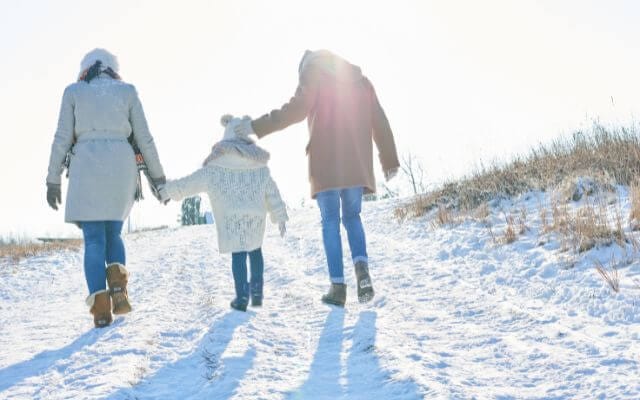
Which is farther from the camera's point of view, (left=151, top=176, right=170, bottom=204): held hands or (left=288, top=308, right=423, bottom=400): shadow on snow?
(left=151, top=176, right=170, bottom=204): held hands

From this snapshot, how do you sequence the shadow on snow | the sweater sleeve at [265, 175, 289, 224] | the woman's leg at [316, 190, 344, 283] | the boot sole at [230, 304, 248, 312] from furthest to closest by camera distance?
the sweater sleeve at [265, 175, 289, 224] < the woman's leg at [316, 190, 344, 283] < the boot sole at [230, 304, 248, 312] < the shadow on snow

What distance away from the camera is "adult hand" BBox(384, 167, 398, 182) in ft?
16.3

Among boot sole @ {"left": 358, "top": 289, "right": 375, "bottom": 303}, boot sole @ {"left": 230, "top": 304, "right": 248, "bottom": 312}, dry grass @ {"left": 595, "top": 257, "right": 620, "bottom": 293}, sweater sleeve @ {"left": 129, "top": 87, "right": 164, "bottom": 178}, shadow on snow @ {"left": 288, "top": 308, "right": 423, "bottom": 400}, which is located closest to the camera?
shadow on snow @ {"left": 288, "top": 308, "right": 423, "bottom": 400}

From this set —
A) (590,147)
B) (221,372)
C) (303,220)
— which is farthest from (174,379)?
(303,220)

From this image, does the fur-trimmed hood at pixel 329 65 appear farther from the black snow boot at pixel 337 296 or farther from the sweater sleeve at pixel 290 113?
the black snow boot at pixel 337 296

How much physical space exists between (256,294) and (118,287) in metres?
1.05

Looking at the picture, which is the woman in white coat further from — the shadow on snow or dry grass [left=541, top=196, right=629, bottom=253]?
dry grass [left=541, top=196, right=629, bottom=253]

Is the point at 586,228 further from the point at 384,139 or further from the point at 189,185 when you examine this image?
the point at 189,185

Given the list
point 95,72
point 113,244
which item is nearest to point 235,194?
point 113,244

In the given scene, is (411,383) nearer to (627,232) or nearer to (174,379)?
(174,379)

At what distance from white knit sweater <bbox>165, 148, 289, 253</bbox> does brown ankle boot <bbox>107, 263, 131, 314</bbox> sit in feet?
2.27

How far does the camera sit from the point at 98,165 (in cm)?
428

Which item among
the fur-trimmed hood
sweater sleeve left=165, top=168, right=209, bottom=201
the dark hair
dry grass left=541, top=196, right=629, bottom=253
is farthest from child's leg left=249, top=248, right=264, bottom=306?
dry grass left=541, top=196, right=629, bottom=253

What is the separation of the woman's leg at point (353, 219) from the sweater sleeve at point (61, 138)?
7.35 feet
